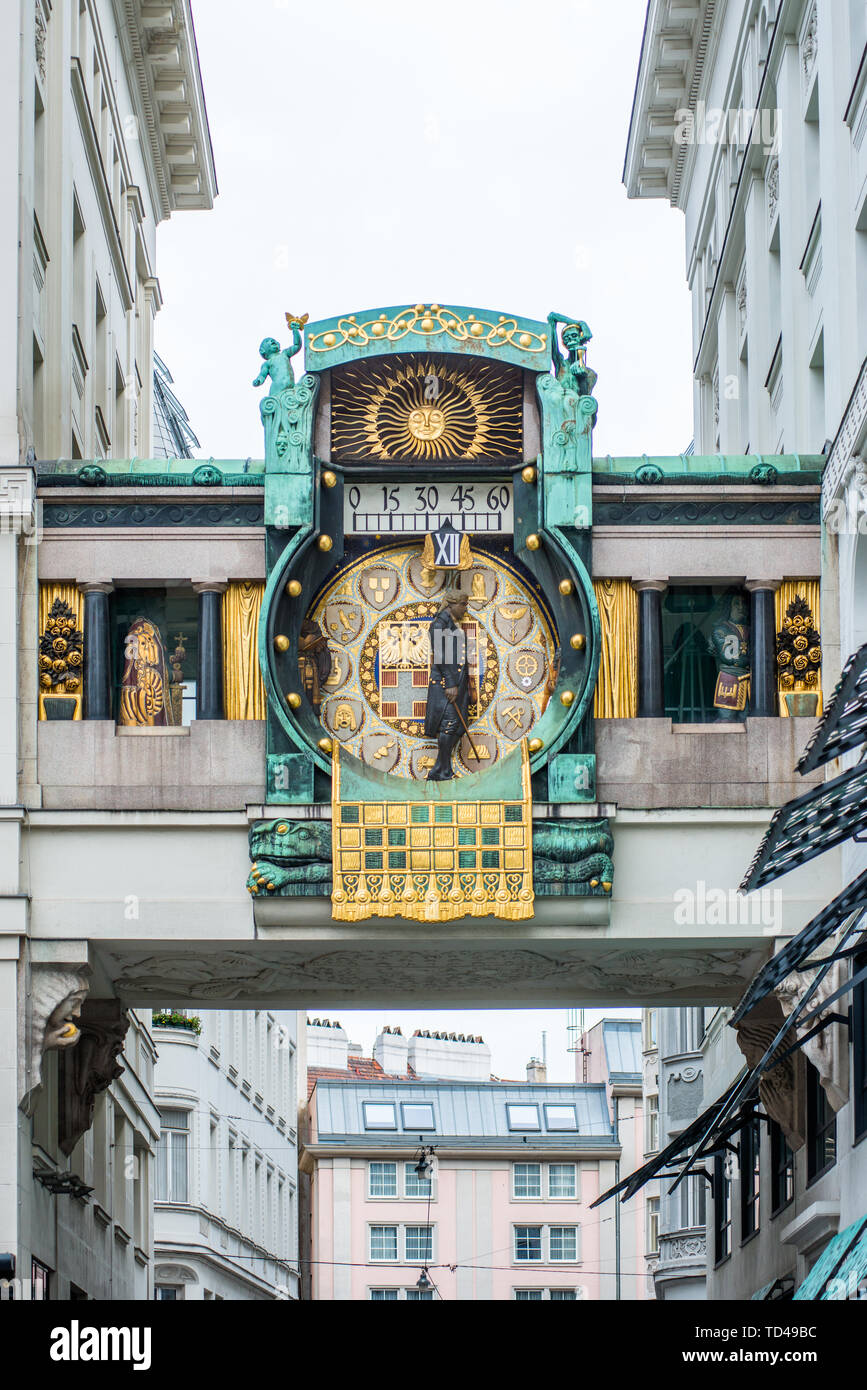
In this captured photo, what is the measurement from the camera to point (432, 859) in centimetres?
3016

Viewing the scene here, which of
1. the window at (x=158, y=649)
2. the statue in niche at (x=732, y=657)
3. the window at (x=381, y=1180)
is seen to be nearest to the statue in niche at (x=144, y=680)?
the window at (x=158, y=649)

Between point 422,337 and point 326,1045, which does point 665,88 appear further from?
point 326,1045

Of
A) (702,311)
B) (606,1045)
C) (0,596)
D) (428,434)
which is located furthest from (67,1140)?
(606,1045)

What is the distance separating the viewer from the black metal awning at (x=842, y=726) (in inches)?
770

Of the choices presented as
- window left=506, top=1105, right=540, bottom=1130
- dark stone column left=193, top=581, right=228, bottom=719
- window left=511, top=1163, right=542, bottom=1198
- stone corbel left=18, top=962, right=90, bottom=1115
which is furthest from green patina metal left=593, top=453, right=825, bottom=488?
window left=506, top=1105, right=540, bottom=1130

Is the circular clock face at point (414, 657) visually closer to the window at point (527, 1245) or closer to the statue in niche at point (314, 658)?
the statue in niche at point (314, 658)

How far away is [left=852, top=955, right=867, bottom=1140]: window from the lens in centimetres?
2841

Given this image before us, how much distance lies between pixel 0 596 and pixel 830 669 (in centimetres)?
1002

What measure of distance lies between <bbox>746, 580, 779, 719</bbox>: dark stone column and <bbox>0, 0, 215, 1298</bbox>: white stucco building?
8.72 m

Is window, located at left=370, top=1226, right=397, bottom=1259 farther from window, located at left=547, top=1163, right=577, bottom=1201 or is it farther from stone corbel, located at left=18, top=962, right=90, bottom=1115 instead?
stone corbel, located at left=18, top=962, right=90, bottom=1115

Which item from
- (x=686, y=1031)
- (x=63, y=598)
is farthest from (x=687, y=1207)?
(x=63, y=598)

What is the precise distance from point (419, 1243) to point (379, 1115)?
544 cm

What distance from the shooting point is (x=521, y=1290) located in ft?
285
